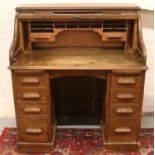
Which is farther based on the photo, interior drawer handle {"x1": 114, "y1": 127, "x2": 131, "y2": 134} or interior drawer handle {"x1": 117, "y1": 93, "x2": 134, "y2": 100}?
interior drawer handle {"x1": 114, "y1": 127, "x2": 131, "y2": 134}

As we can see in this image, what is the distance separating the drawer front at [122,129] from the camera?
2.15 metres

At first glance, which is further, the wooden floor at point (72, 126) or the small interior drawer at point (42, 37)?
the wooden floor at point (72, 126)

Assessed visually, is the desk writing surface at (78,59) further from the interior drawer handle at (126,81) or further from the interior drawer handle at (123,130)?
the interior drawer handle at (123,130)

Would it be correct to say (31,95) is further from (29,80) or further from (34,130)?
(34,130)

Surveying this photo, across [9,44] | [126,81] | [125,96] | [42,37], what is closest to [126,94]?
[125,96]

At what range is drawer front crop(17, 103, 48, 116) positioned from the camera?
2.10 meters

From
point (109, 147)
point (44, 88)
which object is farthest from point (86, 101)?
point (44, 88)

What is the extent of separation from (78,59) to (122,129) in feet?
2.26

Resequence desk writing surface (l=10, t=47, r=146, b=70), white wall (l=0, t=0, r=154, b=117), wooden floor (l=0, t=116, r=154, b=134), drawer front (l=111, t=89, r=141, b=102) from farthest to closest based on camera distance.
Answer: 1. wooden floor (l=0, t=116, r=154, b=134)
2. white wall (l=0, t=0, r=154, b=117)
3. drawer front (l=111, t=89, r=141, b=102)
4. desk writing surface (l=10, t=47, r=146, b=70)

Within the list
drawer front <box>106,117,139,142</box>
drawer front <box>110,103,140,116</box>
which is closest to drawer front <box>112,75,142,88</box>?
drawer front <box>110,103,140,116</box>

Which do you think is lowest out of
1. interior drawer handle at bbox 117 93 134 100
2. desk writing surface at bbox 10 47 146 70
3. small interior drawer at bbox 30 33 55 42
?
interior drawer handle at bbox 117 93 134 100

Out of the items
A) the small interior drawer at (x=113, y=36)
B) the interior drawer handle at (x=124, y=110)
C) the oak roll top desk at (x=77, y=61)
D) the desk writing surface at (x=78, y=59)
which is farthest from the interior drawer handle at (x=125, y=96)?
the small interior drawer at (x=113, y=36)

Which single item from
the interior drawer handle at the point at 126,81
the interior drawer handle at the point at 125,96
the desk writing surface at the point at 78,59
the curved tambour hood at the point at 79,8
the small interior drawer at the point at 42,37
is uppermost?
the curved tambour hood at the point at 79,8

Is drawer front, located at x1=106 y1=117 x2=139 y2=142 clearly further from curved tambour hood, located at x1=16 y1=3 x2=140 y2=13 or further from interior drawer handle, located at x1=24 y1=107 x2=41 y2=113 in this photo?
curved tambour hood, located at x1=16 y1=3 x2=140 y2=13
